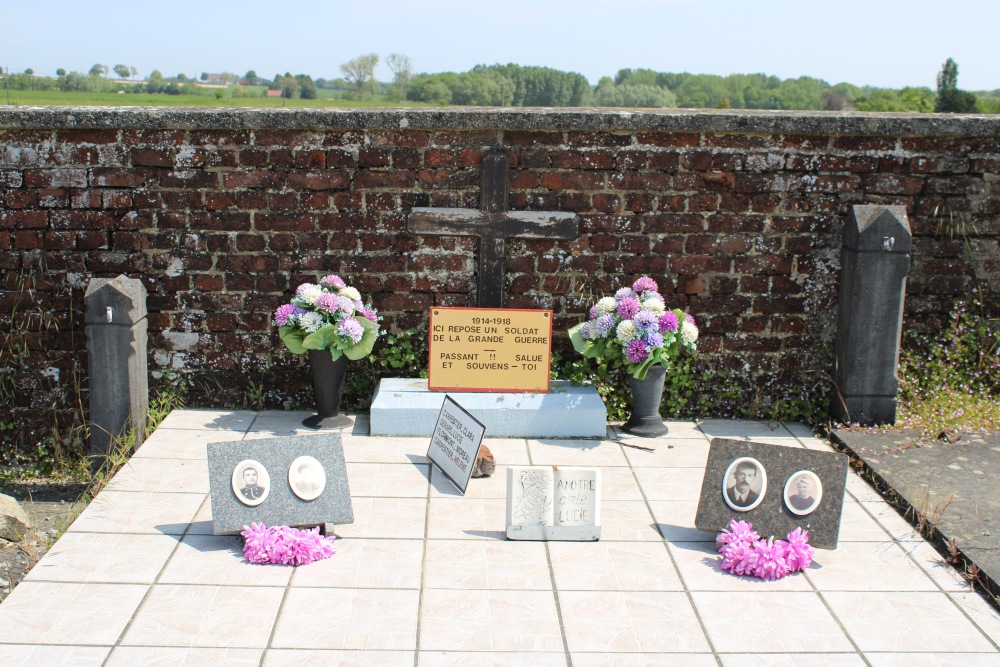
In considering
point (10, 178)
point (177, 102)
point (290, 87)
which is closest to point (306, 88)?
point (290, 87)

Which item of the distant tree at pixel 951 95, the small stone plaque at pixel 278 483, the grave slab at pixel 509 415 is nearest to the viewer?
the small stone plaque at pixel 278 483

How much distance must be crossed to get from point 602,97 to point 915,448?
119ft

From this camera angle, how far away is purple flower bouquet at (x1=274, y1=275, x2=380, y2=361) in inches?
207

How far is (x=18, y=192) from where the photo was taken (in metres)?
5.58

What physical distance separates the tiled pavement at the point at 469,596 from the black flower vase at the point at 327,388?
92 cm

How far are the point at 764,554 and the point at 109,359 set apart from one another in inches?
144

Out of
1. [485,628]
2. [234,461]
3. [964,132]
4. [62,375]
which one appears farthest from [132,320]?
[964,132]

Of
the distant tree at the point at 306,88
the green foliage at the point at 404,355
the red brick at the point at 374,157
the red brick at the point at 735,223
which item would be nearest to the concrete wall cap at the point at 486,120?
the red brick at the point at 374,157

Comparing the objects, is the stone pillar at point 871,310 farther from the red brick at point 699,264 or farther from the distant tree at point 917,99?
the distant tree at point 917,99

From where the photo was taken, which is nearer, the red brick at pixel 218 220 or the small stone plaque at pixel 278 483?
the small stone plaque at pixel 278 483

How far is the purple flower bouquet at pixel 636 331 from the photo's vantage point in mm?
5270

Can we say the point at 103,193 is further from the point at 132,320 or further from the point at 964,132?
the point at 964,132

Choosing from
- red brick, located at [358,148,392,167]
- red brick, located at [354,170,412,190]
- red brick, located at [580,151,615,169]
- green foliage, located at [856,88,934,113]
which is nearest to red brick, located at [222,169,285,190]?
red brick, located at [354,170,412,190]

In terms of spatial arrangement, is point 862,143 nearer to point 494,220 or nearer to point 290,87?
point 494,220
